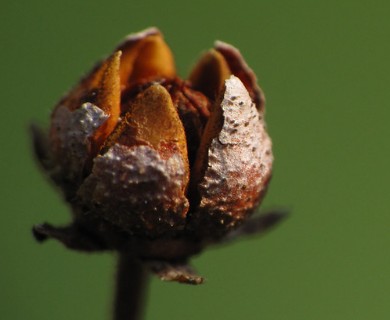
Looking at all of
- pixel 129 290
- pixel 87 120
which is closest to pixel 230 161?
pixel 87 120

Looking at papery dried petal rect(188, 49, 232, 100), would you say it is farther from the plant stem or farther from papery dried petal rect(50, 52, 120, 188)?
the plant stem

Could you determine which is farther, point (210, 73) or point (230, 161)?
point (210, 73)

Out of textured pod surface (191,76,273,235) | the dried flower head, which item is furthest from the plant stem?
textured pod surface (191,76,273,235)

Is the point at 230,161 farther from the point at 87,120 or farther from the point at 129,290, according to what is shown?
the point at 129,290

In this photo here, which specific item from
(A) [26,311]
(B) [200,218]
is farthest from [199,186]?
(A) [26,311]

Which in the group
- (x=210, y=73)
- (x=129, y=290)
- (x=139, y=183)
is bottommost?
(x=129, y=290)

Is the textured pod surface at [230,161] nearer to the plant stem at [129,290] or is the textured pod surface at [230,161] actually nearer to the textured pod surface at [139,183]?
the textured pod surface at [139,183]

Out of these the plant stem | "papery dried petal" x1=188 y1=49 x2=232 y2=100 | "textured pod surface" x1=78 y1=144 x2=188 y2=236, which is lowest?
the plant stem
